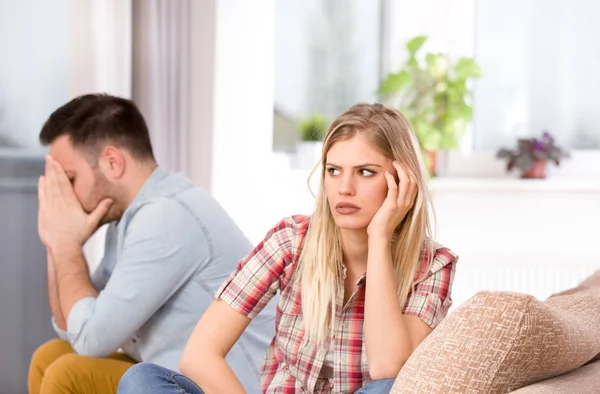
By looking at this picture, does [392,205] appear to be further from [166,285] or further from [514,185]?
[514,185]

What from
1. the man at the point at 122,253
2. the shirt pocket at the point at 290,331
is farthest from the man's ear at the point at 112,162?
the shirt pocket at the point at 290,331

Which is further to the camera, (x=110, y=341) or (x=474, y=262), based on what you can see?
(x=474, y=262)

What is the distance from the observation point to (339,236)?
1.81 meters

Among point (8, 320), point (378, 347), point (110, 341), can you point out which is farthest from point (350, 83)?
point (378, 347)

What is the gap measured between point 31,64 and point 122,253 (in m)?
1.08

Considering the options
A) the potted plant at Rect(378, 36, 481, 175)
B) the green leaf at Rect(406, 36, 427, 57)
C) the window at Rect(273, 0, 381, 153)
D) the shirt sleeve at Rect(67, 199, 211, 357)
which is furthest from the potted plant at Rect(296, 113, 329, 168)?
the shirt sleeve at Rect(67, 199, 211, 357)

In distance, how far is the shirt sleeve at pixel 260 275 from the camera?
1.77 meters

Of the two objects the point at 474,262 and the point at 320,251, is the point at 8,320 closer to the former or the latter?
the point at 320,251

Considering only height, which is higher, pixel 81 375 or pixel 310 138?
pixel 310 138

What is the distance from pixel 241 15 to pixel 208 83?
32 centimetres

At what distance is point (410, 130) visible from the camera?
1.79 meters

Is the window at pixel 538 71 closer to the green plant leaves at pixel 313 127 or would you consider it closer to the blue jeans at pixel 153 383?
the green plant leaves at pixel 313 127

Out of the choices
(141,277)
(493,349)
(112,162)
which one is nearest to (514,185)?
(112,162)

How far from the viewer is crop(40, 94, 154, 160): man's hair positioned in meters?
2.41
